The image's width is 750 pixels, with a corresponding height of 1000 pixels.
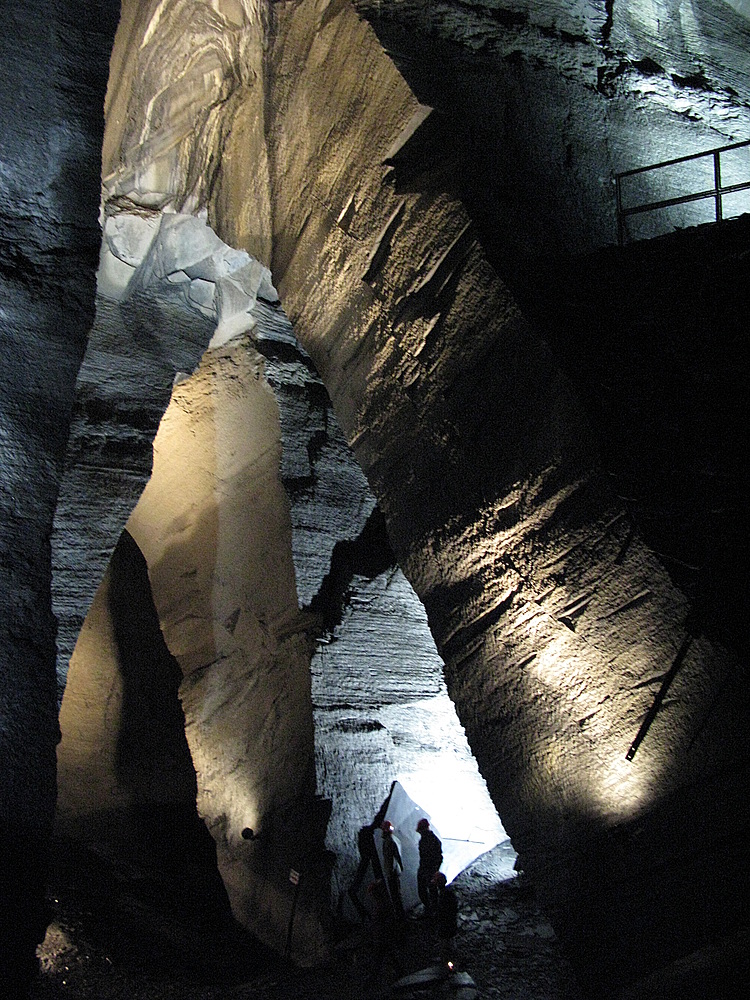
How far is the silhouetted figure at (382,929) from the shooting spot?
245 inches

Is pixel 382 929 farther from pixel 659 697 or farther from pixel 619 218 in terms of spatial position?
pixel 619 218

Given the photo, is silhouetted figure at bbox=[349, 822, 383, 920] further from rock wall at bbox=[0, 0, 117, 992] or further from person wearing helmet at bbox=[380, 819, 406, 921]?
rock wall at bbox=[0, 0, 117, 992]

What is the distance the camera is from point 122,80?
6.66 m

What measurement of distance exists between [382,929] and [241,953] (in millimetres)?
1629

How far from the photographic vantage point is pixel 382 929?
6.35 metres

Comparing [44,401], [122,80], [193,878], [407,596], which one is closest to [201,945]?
[193,878]

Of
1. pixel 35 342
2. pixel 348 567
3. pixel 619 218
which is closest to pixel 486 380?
pixel 619 218

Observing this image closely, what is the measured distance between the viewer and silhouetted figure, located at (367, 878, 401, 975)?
6.22 metres

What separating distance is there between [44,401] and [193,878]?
8033 millimetres

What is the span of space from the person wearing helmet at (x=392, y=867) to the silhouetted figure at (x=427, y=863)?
0.19 meters

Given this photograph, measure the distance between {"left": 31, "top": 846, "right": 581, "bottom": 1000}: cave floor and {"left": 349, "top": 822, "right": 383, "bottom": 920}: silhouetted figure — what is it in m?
0.19

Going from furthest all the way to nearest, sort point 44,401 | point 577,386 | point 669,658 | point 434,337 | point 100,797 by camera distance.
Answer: point 100,797 < point 434,337 < point 577,386 < point 669,658 < point 44,401

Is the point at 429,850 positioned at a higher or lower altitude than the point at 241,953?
higher

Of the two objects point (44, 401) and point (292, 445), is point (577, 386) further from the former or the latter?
point (292, 445)
